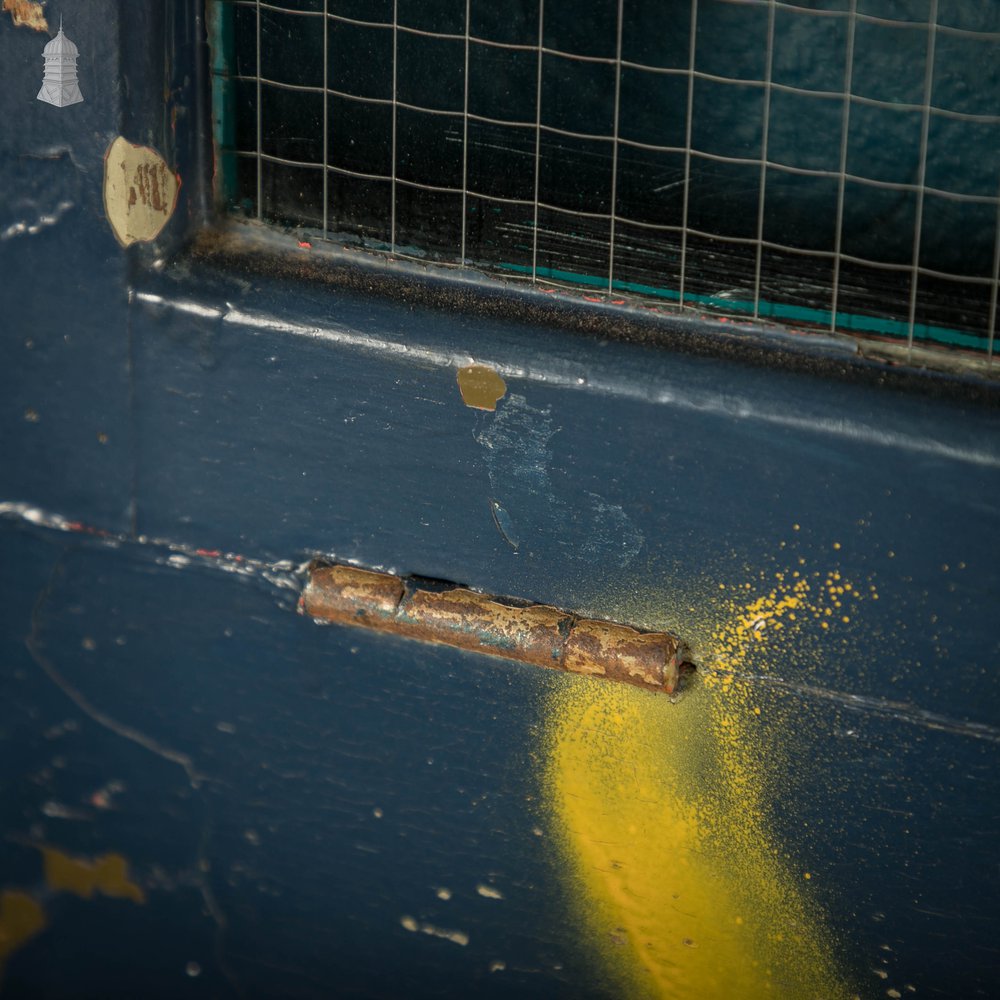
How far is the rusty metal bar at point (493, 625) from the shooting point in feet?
5.38

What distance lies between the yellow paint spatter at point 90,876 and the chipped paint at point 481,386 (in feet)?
3.07

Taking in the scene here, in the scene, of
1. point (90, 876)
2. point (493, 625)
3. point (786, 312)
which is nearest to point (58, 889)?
point (90, 876)

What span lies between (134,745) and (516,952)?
64cm

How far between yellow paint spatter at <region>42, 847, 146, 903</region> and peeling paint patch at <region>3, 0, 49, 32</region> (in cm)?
120

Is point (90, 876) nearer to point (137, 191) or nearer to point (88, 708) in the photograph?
point (88, 708)

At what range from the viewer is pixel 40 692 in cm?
200

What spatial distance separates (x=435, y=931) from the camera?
1.88 m

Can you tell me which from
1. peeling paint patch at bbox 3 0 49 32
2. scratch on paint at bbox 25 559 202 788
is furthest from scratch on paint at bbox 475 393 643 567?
peeling paint patch at bbox 3 0 49 32

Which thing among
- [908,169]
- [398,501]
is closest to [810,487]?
[908,169]

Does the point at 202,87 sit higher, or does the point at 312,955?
the point at 202,87

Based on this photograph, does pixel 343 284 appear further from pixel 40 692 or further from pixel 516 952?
pixel 516 952

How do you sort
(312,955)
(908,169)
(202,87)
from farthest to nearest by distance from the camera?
(312,955), (202,87), (908,169)

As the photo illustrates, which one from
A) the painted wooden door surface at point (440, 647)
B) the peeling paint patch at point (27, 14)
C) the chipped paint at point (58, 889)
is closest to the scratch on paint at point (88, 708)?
the painted wooden door surface at point (440, 647)

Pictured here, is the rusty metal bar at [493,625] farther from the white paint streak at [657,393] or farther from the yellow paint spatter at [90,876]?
the yellow paint spatter at [90,876]
